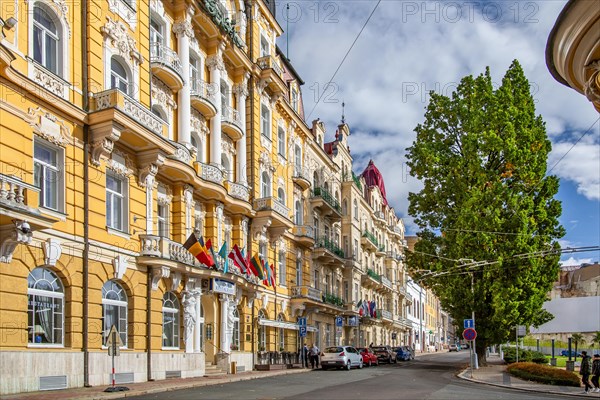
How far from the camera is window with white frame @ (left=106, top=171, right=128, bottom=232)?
23.0 meters

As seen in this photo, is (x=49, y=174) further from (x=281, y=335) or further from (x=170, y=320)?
(x=281, y=335)

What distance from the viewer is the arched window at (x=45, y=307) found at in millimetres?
18922

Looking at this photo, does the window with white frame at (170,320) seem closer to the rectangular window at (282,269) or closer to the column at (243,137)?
the column at (243,137)

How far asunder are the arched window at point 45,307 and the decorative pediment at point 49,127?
3.75m

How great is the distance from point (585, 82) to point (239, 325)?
2793 centimetres

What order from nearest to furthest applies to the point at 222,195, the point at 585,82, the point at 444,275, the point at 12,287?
the point at 585,82
the point at 12,287
the point at 222,195
the point at 444,275

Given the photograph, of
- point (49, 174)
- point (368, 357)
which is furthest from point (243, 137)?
point (368, 357)

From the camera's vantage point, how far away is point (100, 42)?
22.4m

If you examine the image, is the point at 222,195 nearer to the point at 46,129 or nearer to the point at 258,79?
the point at 258,79

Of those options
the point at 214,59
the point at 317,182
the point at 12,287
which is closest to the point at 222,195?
the point at 214,59

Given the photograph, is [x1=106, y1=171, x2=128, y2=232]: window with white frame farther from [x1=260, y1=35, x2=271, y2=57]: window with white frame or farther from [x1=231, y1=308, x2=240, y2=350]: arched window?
[x1=260, y1=35, x2=271, y2=57]: window with white frame

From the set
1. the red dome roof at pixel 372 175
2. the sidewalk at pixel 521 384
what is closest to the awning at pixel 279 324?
the sidewalk at pixel 521 384

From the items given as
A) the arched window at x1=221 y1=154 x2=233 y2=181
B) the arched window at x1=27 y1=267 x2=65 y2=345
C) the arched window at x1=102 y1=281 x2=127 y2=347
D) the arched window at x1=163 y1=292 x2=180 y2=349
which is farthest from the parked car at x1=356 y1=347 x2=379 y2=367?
the arched window at x1=27 y1=267 x2=65 y2=345

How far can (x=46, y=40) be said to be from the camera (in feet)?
66.9
